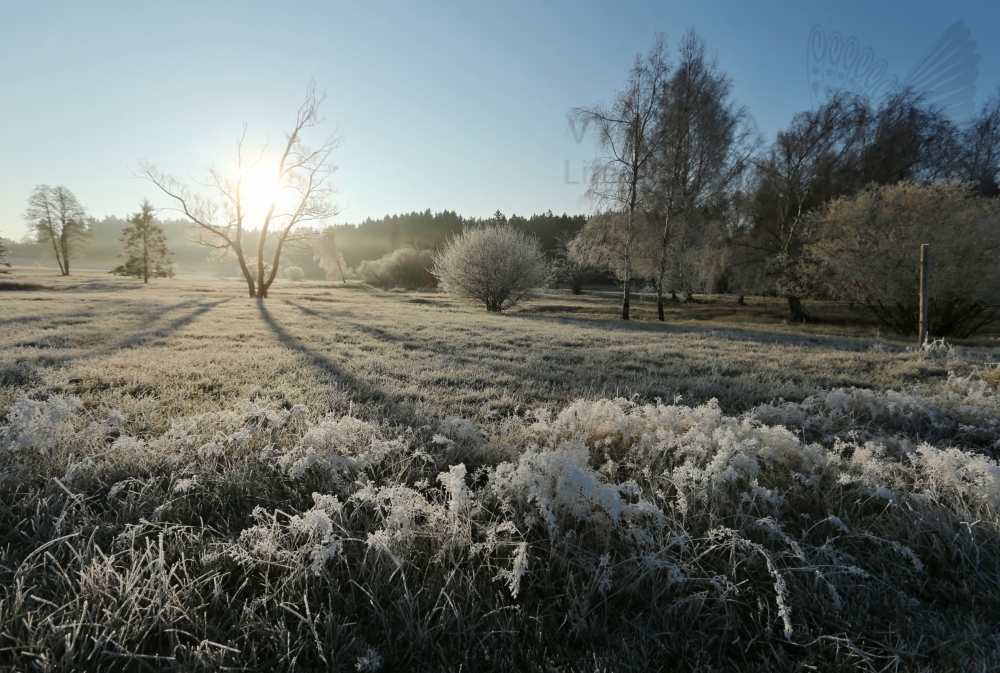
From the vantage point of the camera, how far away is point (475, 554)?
68.8 inches

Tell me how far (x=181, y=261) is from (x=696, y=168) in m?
125

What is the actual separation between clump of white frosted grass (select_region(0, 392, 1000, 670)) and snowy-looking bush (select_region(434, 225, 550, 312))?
1679cm

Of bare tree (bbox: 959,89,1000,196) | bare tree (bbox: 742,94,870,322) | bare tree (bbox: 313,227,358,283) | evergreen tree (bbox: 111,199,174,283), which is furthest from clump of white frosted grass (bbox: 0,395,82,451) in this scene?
bare tree (bbox: 313,227,358,283)

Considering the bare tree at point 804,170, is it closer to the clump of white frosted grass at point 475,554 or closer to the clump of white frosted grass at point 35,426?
the clump of white frosted grass at point 475,554

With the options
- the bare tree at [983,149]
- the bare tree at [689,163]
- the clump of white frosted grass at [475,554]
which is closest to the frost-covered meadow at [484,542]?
the clump of white frosted grass at [475,554]

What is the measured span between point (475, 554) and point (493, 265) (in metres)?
17.7

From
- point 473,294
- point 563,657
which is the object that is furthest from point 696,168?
point 563,657

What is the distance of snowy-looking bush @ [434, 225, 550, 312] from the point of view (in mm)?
18922

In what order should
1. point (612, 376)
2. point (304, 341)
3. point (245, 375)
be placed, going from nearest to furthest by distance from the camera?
point (245, 375) < point (612, 376) < point (304, 341)

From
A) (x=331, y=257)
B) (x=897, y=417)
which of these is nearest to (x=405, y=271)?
(x=331, y=257)

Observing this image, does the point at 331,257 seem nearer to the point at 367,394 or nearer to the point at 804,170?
the point at 804,170

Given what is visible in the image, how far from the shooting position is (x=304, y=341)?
7441 mm

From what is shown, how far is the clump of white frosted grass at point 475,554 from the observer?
1369mm

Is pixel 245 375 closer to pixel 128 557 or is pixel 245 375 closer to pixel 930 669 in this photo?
pixel 128 557
